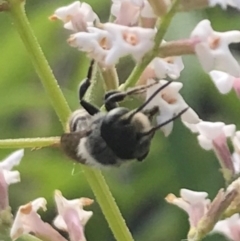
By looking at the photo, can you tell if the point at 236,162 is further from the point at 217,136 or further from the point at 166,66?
the point at 166,66

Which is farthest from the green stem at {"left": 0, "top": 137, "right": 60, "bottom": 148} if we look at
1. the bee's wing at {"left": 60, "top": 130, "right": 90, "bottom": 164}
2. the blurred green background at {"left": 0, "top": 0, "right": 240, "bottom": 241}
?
the blurred green background at {"left": 0, "top": 0, "right": 240, "bottom": 241}

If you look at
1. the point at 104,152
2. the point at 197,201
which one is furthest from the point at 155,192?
the point at 104,152

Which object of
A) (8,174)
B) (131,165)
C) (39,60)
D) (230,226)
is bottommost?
(131,165)

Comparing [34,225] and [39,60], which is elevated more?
[39,60]

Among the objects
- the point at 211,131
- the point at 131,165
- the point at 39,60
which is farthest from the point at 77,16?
the point at 131,165

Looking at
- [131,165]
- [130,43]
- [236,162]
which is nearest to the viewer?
[130,43]

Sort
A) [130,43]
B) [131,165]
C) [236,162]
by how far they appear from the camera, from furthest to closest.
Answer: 1. [131,165]
2. [236,162]
3. [130,43]

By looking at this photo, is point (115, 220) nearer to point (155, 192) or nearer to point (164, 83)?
point (164, 83)
